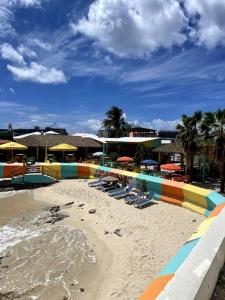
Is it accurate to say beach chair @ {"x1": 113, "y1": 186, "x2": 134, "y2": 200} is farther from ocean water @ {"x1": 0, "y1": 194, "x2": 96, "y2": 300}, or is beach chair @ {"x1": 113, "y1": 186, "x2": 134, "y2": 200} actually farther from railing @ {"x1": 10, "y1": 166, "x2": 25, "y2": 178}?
railing @ {"x1": 10, "y1": 166, "x2": 25, "y2": 178}

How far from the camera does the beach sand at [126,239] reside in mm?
10055

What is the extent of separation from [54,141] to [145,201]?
26.1 meters

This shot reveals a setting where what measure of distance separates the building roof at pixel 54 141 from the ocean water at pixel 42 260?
24154mm

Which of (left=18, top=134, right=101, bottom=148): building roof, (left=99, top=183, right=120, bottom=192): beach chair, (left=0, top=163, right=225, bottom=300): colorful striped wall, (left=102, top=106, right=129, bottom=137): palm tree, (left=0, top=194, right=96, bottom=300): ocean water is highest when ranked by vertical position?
(left=102, top=106, right=129, bottom=137): palm tree

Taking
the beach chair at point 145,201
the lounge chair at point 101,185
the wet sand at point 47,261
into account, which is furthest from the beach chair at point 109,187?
the wet sand at point 47,261

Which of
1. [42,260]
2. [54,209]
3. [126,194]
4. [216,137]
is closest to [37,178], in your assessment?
[54,209]

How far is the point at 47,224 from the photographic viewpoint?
58.0 feet

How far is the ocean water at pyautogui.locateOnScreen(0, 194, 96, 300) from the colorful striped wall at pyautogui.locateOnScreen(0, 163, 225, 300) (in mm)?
4892

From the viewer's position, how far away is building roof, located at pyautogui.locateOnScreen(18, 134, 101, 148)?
41188 millimetres

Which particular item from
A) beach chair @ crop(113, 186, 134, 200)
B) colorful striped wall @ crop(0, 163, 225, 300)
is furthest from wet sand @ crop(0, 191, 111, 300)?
beach chair @ crop(113, 186, 134, 200)

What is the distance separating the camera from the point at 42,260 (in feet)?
41.3

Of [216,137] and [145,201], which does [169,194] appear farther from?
[216,137]

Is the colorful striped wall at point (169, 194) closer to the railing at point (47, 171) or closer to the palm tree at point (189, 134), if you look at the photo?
the railing at point (47, 171)

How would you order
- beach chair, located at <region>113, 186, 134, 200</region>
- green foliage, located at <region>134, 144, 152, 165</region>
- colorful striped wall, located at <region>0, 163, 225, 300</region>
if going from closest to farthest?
colorful striped wall, located at <region>0, 163, 225, 300</region>
beach chair, located at <region>113, 186, 134, 200</region>
green foliage, located at <region>134, 144, 152, 165</region>
